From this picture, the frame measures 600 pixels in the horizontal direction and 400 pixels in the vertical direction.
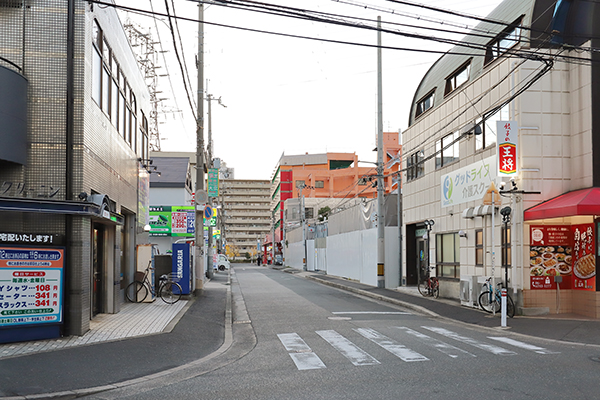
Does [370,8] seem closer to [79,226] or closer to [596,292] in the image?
[79,226]

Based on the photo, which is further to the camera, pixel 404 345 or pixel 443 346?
pixel 404 345

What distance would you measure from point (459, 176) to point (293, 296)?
325 inches

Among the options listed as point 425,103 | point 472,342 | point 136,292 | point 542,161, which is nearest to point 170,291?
point 136,292

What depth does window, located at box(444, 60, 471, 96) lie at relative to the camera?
63.7ft

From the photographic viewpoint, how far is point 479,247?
17.3 meters

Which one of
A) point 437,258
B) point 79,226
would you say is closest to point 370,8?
point 79,226

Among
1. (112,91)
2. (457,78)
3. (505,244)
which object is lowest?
(505,244)

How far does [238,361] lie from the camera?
9.40m

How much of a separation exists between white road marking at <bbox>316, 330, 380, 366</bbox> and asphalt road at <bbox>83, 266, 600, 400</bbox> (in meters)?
0.02

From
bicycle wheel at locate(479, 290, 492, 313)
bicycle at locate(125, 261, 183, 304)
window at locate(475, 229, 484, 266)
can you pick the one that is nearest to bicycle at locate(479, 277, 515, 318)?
bicycle wheel at locate(479, 290, 492, 313)

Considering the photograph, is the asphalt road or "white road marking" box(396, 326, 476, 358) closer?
the asphalt road

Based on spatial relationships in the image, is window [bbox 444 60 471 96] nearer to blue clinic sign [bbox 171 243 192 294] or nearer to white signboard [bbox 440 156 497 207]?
white signboard [bbox 440 156 497 207]

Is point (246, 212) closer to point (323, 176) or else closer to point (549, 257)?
point (323, 176)

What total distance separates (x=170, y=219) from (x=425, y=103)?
23.5 metres
